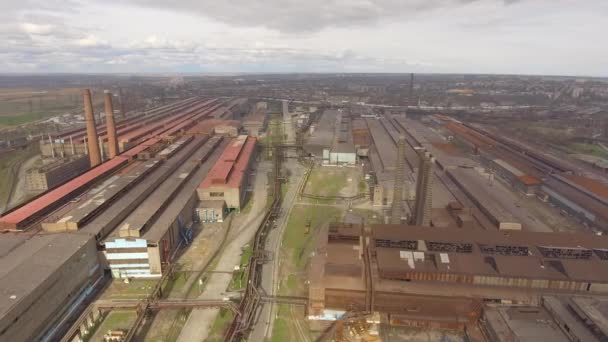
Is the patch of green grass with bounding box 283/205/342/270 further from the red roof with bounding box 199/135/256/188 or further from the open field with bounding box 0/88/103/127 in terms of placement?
the open field with bounding box 0/88/103/127

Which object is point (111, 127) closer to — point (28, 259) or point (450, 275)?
Result: point (28, 259)

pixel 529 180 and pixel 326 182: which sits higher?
pixel 529 180

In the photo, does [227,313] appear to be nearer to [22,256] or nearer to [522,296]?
[22,256]

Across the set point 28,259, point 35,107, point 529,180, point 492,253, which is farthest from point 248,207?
point 35,107

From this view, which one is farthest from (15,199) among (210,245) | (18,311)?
(18,311)

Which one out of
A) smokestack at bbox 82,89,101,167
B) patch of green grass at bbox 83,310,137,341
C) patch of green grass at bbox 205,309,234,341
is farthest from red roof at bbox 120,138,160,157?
patch of green grass at bbox 205,309,234,341

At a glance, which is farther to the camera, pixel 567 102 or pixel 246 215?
pixel 567 102
